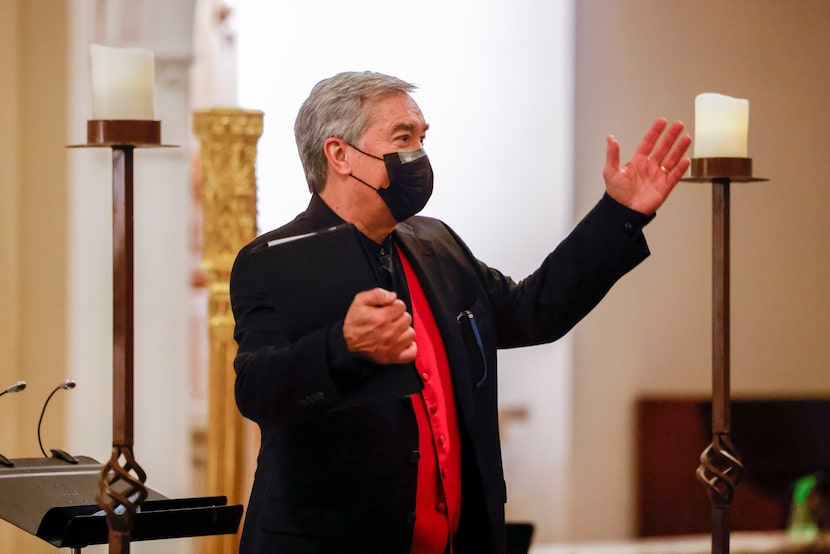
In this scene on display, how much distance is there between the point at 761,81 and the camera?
5484 mm

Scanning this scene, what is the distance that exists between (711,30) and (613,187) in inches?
147

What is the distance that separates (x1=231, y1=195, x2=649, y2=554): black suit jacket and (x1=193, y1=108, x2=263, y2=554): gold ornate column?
1.30 meters

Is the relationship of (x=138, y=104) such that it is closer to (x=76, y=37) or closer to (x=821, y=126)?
(x=76, y=37)

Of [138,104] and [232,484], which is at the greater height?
[138,104]

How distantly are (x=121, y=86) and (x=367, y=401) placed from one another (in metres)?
0.73

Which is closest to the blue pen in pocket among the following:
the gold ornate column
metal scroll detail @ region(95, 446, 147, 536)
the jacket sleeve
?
the jacket sleeve

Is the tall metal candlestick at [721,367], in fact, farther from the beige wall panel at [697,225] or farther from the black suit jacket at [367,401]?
the beige wall panel at [697,225]

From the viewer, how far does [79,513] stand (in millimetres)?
1959

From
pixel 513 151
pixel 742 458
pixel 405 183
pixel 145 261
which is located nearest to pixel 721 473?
pixel 405 183

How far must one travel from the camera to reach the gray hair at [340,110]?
6.51ft

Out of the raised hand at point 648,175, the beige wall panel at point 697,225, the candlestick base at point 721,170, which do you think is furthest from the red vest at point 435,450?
the beige wall panel at point 697,225

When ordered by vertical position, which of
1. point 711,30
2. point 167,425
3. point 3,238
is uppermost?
point 711,30

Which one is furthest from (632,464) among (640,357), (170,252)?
(170,252)

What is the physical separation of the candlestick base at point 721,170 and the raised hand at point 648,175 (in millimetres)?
260
